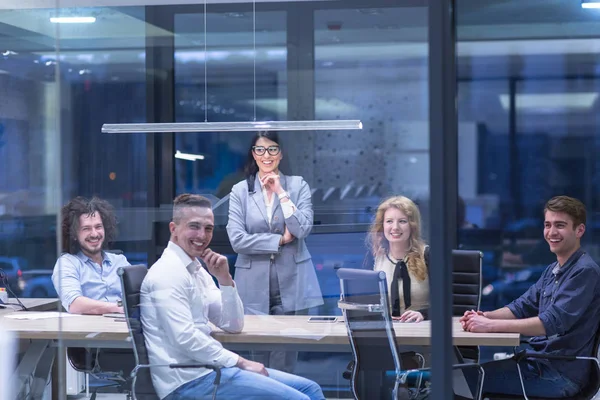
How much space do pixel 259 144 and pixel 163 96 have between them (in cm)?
128

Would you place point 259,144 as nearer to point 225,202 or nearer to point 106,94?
point 225,202

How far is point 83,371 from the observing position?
425 centimetres

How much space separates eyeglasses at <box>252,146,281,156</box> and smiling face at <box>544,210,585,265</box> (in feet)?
6.02

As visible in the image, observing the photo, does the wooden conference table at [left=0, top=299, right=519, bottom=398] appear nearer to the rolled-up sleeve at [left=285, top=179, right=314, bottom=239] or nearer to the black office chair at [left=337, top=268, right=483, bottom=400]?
the black office chair at [left=337, top=268, right=483, bottom=400]

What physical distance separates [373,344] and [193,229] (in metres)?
1.12

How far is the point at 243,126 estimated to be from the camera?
5.78 metres

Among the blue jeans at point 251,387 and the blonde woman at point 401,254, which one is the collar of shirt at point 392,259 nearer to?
the blonde woman at point 401,254

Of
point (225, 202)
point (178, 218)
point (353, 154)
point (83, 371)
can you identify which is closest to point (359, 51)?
point (353, 154)

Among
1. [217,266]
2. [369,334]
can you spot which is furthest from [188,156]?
[369,334]

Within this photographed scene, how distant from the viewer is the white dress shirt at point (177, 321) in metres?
3.95

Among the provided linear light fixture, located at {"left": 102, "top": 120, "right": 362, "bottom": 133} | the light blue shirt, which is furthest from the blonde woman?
the light blue shirt

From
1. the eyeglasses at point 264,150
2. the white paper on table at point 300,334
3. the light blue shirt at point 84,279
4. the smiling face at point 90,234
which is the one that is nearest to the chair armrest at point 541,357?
the white paper on table at point 300,334

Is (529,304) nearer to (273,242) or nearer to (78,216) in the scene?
(273,242)

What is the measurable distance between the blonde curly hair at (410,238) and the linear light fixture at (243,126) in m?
1.00
